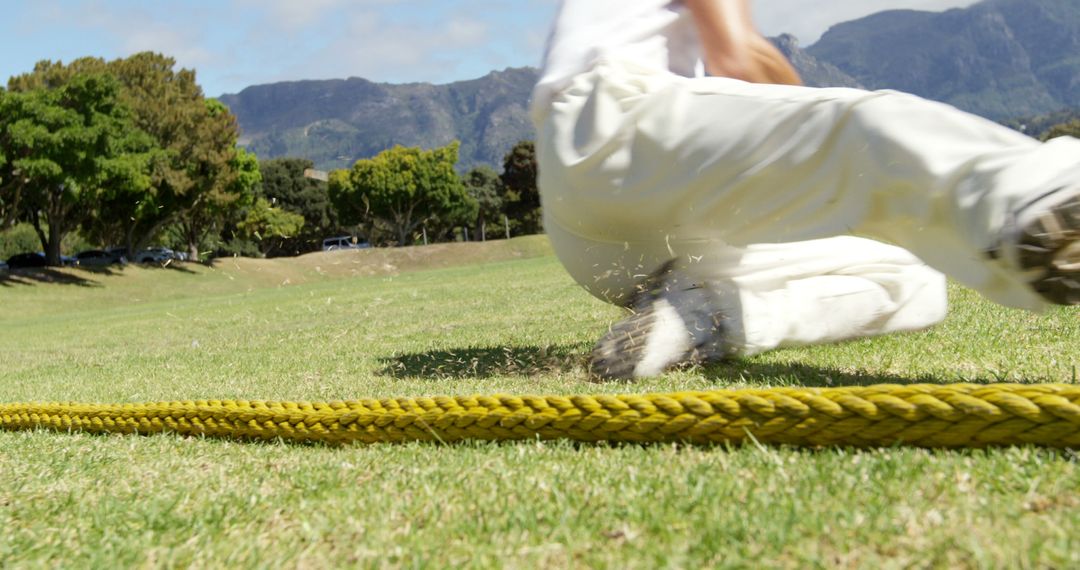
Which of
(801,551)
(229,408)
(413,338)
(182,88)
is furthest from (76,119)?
(801,551)

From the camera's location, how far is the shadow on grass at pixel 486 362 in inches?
154

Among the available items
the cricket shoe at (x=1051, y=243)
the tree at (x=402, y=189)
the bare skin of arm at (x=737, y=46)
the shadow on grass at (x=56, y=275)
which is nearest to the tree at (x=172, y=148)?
the shadow on grass at (x=56, y=275)

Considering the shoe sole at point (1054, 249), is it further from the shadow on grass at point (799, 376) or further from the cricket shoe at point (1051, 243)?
the shadow on grass at point (799, 376)

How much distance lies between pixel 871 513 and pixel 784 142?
1592mm

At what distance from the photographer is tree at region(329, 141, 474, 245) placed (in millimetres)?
66938

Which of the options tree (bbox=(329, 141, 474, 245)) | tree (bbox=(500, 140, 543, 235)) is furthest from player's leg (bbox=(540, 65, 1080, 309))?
tree (bbox=(500, 140, 543, 235))

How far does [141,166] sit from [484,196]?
164 feet

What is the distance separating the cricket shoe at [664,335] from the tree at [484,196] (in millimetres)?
75124

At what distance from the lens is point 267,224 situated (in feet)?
211

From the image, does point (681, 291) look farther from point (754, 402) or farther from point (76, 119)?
point (76, 119)

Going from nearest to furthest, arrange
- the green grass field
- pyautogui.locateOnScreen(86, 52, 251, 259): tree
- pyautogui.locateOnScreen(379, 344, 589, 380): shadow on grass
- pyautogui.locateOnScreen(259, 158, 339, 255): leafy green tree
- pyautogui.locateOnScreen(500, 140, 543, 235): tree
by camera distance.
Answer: the green grass field
pyautogui.locateOnScreen(379, 344, 589, 380): shadow on grass
pyautogui.locateOnScreen(86, 52, 251, 259): tree
pyautogui.locateOnScreen(259, 158, 339, 255): leafy green tree
pyautogui.locateOnScreen(500, 140, 543, 235): tree

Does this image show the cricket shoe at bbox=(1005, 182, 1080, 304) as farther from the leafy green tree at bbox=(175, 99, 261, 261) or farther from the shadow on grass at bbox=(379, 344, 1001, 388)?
the leafy green tree at bbox=(175, 99, 261, 261)

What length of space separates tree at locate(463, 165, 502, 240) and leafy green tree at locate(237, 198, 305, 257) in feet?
56.3

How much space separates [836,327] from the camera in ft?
12.6
